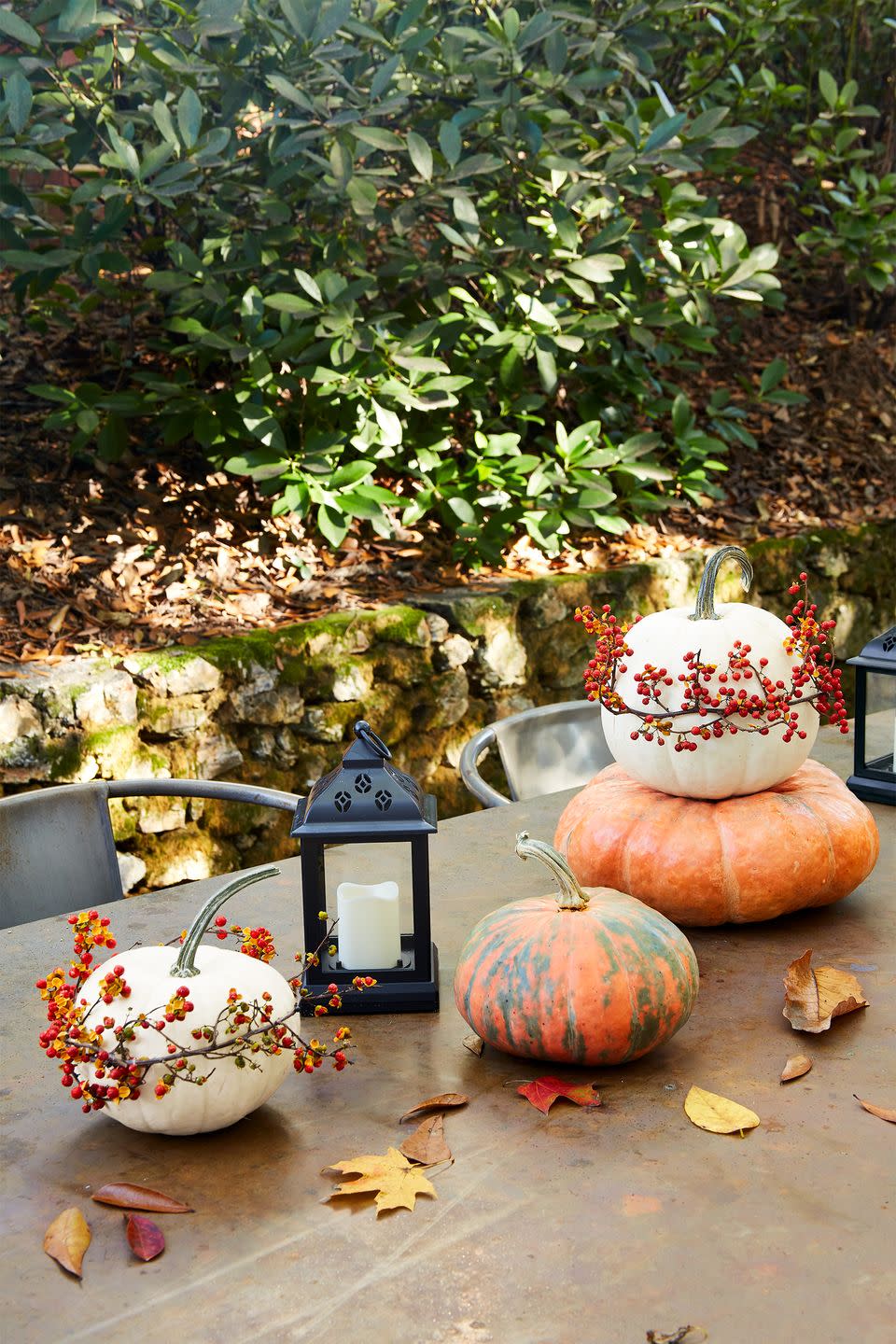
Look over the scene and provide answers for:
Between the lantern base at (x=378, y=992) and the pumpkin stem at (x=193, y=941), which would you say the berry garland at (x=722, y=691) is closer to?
the lantern base at (x=378, y=992)

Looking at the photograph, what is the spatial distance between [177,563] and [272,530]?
0.36 metres

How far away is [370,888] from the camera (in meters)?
1.36

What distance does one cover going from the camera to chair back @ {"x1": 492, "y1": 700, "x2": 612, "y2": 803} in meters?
2.42

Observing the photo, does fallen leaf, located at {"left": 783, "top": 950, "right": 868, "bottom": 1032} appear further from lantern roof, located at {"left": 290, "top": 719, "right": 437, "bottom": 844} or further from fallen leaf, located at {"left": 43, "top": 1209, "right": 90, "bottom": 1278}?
fallen leaf, located at {"left": 43, "top": 1209, "right": 90, "bottom": 1278}

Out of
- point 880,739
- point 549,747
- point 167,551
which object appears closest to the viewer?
point 880,739

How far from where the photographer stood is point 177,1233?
3.29 feet

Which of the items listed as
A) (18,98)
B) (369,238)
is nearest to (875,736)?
(18,98)

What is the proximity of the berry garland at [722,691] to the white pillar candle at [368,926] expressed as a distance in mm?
379

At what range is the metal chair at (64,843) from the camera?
1.96m

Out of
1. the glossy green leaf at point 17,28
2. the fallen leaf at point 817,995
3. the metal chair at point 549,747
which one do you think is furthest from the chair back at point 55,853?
the glossy green leaf at point 17,28

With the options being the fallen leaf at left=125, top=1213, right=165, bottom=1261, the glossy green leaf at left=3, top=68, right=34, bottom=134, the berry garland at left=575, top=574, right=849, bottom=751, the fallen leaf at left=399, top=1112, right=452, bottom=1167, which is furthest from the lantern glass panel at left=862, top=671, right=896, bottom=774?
the glossy green leaf at left=3, top=68, right=34, bottom=134

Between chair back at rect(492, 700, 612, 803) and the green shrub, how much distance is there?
1.18 meters

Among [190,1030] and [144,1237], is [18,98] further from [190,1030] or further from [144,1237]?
[144,1237]

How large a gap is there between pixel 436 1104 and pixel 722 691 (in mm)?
611
